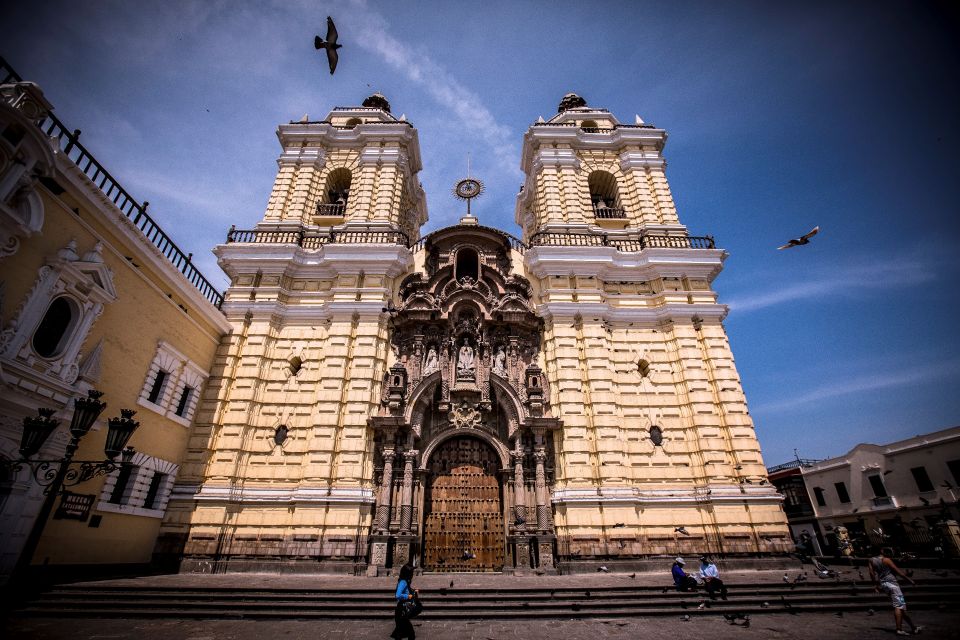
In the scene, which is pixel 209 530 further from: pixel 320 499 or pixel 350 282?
pixel 350 282

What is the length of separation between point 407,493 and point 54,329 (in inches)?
391

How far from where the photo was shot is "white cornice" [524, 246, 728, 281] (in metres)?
17.2

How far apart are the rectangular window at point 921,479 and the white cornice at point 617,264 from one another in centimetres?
2075

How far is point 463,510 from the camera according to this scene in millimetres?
14469

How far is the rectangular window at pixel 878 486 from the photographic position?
89.6 ft

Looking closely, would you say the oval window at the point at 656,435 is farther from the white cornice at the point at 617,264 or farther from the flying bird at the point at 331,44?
the flying bird at the point at 331,44

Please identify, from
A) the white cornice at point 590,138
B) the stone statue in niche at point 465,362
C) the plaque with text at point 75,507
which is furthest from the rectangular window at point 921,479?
the plaque with text at point 75,507

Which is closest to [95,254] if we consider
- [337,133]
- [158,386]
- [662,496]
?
[158,386]

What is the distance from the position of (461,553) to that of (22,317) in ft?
41.3

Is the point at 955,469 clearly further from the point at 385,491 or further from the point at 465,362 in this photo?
the point at 385,491

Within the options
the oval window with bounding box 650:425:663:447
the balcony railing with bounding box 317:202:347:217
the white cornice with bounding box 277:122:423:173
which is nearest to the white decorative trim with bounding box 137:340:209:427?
the balcony railing with bounding box 317:202:347:217

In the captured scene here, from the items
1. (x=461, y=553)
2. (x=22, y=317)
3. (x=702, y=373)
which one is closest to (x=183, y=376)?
(x=22, y=317)

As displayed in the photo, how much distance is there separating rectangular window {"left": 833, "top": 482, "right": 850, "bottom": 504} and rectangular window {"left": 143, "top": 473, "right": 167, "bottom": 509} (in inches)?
1527

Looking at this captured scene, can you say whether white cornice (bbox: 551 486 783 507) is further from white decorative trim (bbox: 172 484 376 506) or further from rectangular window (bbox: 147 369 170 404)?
rectangular window (bbox: 147 369 170 404)
